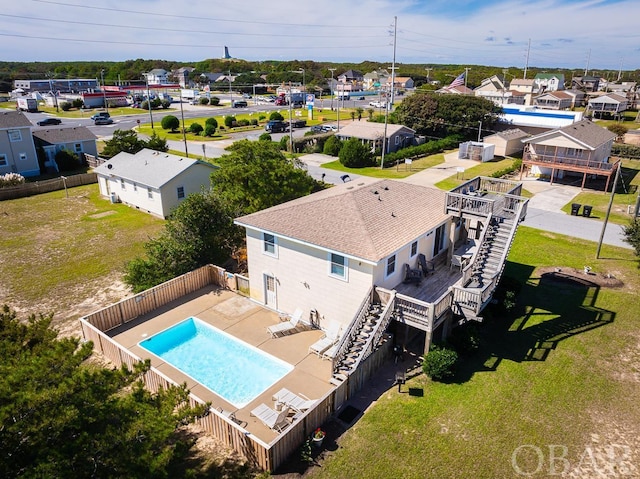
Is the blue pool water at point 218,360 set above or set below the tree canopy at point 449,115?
below

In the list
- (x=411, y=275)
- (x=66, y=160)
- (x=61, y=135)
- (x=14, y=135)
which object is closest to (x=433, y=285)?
(x=411, y=275)

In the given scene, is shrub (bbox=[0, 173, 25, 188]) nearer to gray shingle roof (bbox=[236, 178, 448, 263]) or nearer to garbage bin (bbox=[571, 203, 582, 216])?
gray shingle roof (bbox=[236, 178, 448, 263])

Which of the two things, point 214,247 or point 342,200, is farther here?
point 214,247

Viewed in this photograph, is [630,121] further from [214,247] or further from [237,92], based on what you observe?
[237,92]

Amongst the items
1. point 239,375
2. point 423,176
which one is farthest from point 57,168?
point 239,375

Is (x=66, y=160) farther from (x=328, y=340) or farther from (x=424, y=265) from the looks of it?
(x=424, y=265)

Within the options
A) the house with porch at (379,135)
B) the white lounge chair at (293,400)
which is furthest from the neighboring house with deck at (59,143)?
the white lounge chair at (293,400)

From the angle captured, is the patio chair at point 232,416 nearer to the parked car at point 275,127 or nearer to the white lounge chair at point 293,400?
A: the white lounge chair at point 293,400
